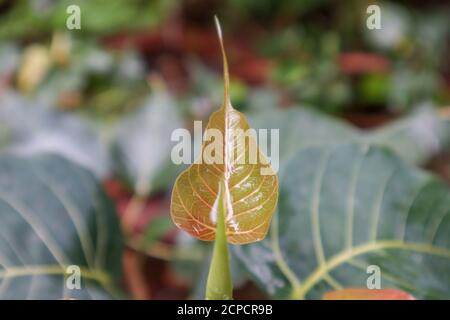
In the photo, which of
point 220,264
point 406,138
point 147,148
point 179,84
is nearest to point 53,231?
point 220,264

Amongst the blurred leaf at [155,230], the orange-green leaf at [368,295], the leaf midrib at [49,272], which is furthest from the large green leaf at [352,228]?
the blurred leaf at [155,230]

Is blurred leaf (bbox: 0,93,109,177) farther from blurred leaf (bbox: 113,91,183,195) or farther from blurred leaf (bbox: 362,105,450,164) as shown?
blurred leaf (bbox: 362,105,450,164)

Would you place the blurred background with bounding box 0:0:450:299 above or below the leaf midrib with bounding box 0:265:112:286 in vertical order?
above

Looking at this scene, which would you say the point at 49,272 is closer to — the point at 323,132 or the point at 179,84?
the point at 323,132

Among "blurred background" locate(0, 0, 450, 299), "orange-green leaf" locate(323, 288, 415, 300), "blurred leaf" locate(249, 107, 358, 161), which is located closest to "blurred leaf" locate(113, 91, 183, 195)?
"blurred background" locate(0, 0, 450, 299)

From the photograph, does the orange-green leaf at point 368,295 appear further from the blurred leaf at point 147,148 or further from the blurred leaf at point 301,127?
the blurred leaf at point 147,148
